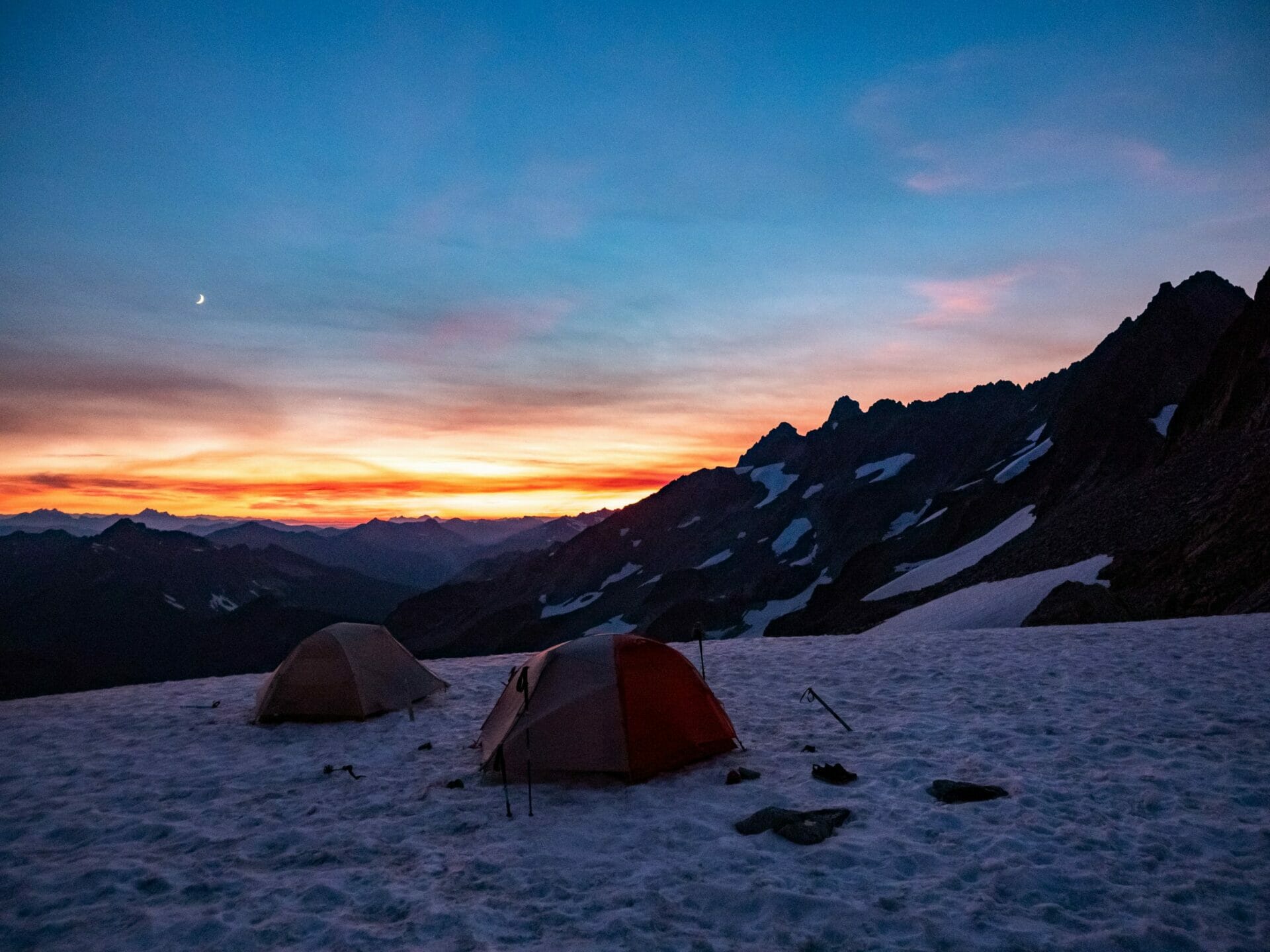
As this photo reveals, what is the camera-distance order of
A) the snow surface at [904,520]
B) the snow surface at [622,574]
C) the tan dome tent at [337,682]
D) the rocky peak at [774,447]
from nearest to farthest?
1. the tan dome tent at [337,682]
2. the snow surface at [904,520]
3. the snow surface at [622,574]
4. the rocky peak at [774,447]

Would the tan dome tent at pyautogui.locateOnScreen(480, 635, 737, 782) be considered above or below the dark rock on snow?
above

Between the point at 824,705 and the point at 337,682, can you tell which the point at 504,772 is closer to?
the point at 824,705

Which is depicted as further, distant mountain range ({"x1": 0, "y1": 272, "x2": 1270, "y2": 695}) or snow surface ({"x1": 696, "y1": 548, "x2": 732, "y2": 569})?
snow surface ({"x1": 696, "y1": 548, "x2": 732, "y2": 569})

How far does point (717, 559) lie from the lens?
135 metres

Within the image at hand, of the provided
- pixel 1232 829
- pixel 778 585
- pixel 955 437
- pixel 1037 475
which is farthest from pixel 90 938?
pixel 955 437

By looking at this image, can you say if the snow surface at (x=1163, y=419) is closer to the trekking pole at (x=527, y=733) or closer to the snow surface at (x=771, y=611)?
the snow surface at (x=771, y=611)

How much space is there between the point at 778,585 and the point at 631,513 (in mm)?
82574

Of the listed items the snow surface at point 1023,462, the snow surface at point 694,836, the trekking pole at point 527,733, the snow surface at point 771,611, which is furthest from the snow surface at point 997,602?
the snow surface at point 771,611

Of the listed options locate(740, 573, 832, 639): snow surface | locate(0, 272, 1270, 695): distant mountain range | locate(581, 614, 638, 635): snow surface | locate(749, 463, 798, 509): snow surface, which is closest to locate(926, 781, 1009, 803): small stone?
locate(0, 272, 1270, 695): distant mountain range

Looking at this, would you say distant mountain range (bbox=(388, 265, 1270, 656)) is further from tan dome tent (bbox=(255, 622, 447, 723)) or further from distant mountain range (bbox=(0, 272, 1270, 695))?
tan dome tent (bbox=(255, 622, 447, 723))

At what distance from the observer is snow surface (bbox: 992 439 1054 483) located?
71.0 meters

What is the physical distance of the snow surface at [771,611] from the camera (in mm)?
83125

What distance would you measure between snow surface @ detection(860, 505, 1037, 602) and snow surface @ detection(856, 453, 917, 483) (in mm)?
66520

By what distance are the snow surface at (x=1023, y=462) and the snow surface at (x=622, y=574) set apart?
86258 mm
